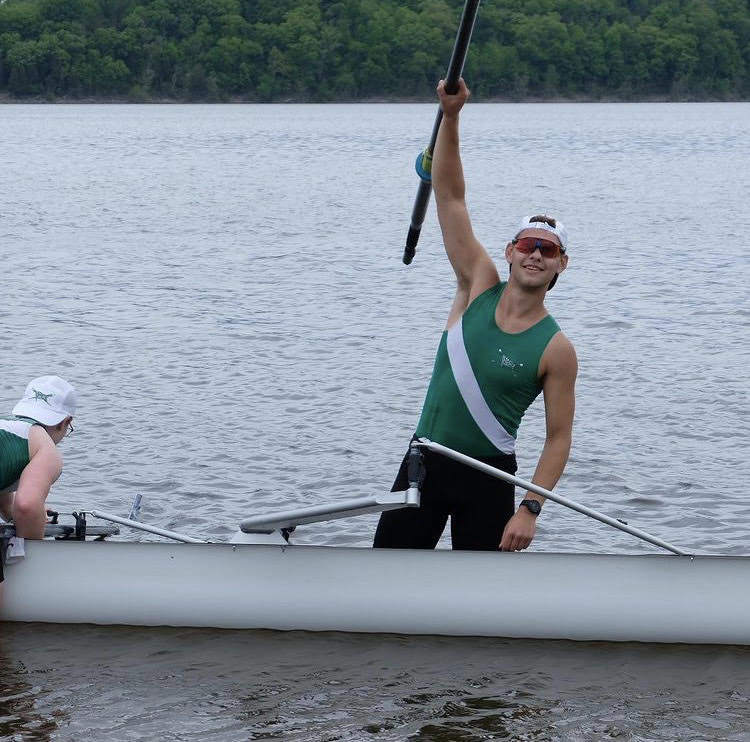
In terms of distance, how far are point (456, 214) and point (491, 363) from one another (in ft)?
2.20

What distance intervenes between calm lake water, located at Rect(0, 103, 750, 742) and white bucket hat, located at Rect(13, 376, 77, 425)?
1225 millimetres

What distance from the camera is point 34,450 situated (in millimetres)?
7070

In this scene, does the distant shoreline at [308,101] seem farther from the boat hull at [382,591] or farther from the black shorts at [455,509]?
the black shorts at [455,509]

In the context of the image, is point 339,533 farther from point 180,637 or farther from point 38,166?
point 38,166

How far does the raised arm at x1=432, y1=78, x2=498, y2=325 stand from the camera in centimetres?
607

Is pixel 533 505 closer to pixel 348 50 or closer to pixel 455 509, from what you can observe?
pixel 455 509

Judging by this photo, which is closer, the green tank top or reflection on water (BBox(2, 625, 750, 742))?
the green tank top

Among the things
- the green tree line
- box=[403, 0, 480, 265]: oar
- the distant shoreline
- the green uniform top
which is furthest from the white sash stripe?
the distant shoreline

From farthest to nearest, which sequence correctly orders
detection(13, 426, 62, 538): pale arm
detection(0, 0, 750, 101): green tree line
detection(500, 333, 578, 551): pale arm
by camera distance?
1. detection(0, 0, 750, 101): green tree line
2. detection(13, 426, 62, 538): pale arm
3. detection(500, 333, 578, 551): pale arm

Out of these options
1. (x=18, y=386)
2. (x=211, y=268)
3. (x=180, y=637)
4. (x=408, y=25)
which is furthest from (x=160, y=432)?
(x=408, y=25)

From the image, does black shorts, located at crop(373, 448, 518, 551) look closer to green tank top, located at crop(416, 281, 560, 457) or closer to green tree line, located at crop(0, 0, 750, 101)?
green tank top, located at crop(416, 281, 560, 457)

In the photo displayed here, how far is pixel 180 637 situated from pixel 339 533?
118 inches

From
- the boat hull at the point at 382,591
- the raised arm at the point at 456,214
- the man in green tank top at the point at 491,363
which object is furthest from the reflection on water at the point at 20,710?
the raised arm at the point at 456,214

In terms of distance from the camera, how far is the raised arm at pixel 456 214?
A: 6.07 meters
